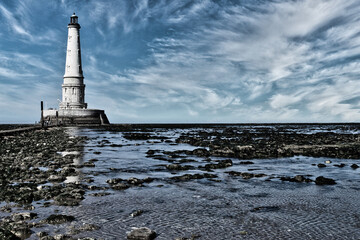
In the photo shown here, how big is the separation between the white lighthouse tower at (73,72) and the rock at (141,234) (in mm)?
75288

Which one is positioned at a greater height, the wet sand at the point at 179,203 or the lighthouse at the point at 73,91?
the lighthouse at the point at 73,91

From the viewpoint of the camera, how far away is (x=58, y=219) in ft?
22.2

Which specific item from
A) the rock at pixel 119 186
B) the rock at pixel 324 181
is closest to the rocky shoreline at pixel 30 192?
the rock at pixel 119 186

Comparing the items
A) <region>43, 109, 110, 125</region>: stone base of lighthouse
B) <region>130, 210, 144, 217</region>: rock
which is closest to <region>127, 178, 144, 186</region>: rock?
<region>130, 210, 144, 217</region>: rock

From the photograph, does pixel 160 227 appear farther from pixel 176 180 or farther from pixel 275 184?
pixel 275 184

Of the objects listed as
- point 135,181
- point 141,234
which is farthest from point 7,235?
point 135,181

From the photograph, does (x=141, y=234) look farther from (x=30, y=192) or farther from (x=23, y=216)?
(x=30, y=192)

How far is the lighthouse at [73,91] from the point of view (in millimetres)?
76625

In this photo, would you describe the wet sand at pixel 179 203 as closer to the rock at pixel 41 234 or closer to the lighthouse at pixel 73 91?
the rock at pixel 41 234

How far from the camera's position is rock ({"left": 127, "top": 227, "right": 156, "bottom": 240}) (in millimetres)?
5910

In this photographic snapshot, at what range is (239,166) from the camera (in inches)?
612

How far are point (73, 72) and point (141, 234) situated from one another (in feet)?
250

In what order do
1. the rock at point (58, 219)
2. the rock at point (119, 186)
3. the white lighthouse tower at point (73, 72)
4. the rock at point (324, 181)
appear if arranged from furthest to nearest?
the white lighthouse tower at point (73, 72), the rock at point (324, 181), the rock at point (119, 186), the rock at point (58, 219)

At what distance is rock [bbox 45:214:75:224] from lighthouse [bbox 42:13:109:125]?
236 ft
